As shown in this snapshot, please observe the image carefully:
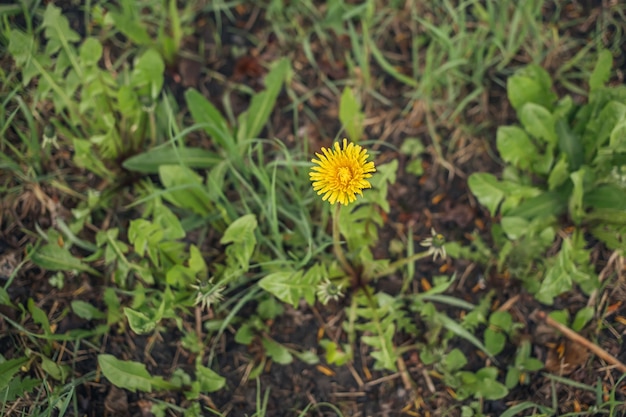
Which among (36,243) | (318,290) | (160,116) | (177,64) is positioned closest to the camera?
(318,290)

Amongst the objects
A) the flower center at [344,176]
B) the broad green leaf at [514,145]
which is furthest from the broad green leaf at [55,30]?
the broad green leaf at [514,145]

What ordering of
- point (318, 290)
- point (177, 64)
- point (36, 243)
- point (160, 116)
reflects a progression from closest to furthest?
point (318, 290), point (36, 243), point (160, 116), point (177, 64)

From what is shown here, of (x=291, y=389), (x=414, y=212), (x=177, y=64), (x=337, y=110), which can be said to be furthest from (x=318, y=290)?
(x=177, y=64)

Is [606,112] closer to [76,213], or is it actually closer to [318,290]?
[318,290]

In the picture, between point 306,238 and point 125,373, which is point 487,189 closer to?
point 306,238

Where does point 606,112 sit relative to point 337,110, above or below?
above

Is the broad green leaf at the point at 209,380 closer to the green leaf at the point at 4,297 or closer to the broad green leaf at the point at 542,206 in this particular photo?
the green leaf at the point at 4,297

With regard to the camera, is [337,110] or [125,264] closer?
[125,264]

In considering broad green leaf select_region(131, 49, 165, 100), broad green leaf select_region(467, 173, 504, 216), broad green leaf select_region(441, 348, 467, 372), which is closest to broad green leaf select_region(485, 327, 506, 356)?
broad green leaf select_region(441, 348, 467, 372)
